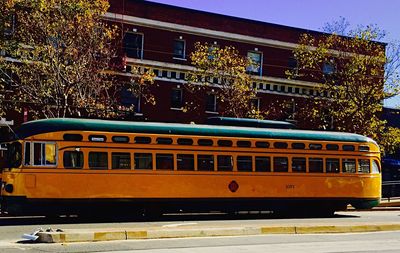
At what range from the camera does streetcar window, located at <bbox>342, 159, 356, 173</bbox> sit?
2166 cm

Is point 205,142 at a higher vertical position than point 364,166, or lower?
higher

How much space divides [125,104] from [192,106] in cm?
453

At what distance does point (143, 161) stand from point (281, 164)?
5.22m

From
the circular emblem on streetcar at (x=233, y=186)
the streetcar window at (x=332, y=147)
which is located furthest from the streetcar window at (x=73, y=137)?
the streetcar window at (x=332, y=147)

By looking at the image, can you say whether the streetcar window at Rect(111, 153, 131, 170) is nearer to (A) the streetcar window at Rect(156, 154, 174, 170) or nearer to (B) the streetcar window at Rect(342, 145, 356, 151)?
(A) the streetcar window at Rect(156, 154, 174, 170)

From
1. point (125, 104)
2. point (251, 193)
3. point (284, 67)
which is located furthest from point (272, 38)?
point (251, 193)

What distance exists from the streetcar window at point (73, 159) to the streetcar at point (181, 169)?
0.10 feet

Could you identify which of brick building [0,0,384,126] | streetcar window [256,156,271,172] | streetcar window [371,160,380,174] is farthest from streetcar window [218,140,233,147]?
brick building [0,0,384,126]

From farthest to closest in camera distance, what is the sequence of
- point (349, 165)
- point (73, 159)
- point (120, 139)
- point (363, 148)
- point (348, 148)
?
point (363, 148) < point (349, 165) < point (348, 148) < point (120, 139) < point (73, 159)

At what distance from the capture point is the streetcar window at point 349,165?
21.7 meters

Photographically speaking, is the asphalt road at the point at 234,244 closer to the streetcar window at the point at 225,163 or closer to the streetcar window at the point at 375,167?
the streetcar window at the point at 225,163

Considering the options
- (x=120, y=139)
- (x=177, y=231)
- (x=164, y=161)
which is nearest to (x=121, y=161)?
(x=120, y=139)

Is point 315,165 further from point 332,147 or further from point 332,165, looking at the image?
point 332,147

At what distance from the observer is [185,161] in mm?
19016
